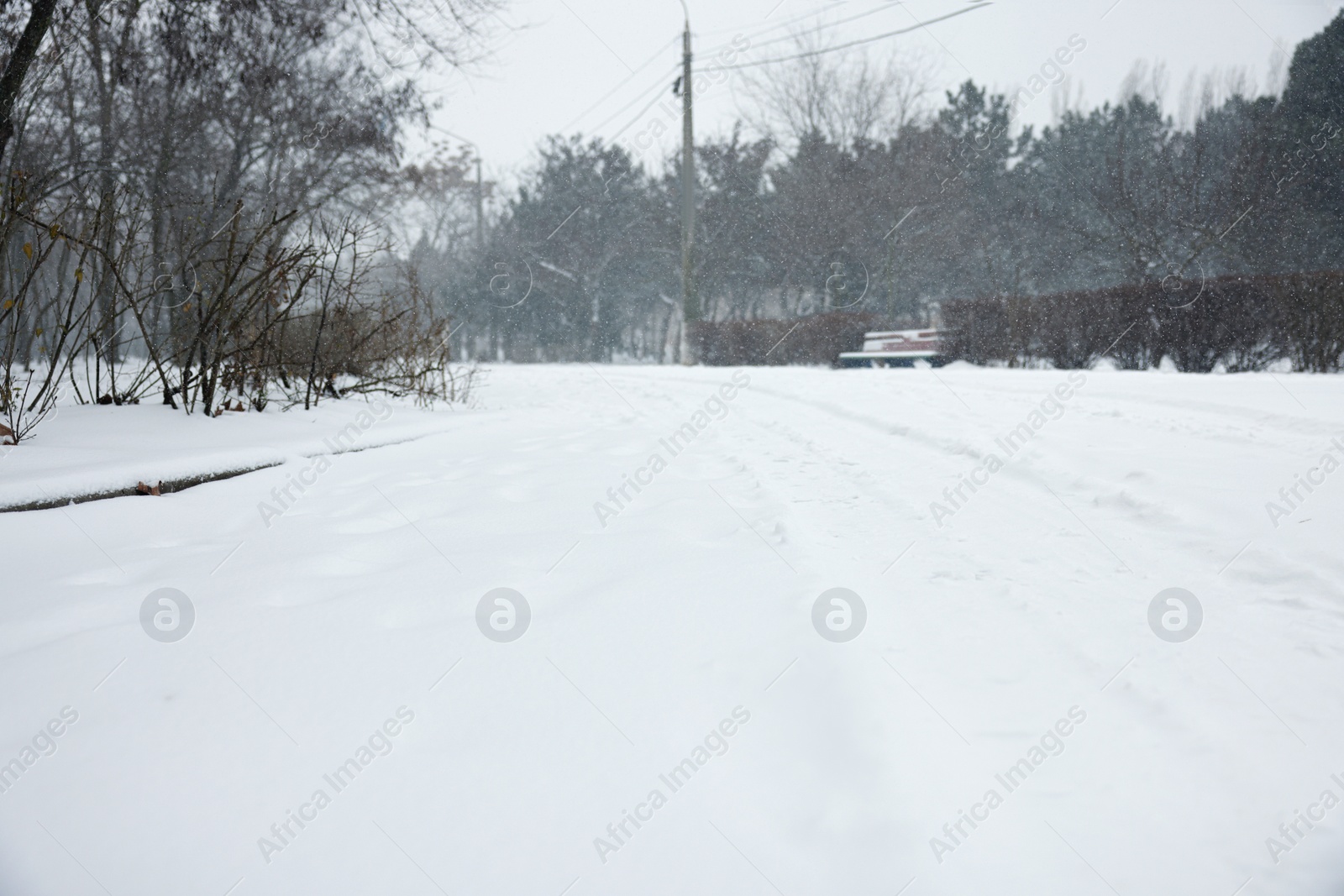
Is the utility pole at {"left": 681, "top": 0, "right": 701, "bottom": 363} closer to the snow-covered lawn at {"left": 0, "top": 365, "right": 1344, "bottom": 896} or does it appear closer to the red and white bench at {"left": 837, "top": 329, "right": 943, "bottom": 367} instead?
the red and white bench at {"left": 837, "top": 329, "right": 943, "bottom": 367}

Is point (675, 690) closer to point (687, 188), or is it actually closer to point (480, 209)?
point (687, 188)

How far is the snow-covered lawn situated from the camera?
1.16 metres

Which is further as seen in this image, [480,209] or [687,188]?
[480,209]

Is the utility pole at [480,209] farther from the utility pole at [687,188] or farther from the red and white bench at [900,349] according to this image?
the red and white bench at [900,349]

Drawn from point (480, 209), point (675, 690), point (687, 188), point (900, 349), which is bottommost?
point (675, 690)

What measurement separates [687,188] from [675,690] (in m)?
17.0

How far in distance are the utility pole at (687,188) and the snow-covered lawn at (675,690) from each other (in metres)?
14.8

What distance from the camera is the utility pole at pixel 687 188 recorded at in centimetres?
1712

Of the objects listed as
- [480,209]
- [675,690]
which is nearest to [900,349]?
[675,690]

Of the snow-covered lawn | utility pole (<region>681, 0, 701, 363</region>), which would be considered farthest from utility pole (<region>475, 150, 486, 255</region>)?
the snow-covered lawn

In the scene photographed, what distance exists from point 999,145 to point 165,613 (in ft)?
108

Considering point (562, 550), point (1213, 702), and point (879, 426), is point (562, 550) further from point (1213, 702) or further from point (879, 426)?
point (879, 426)

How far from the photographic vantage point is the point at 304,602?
1990 mm

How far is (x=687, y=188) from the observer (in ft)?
56.4
